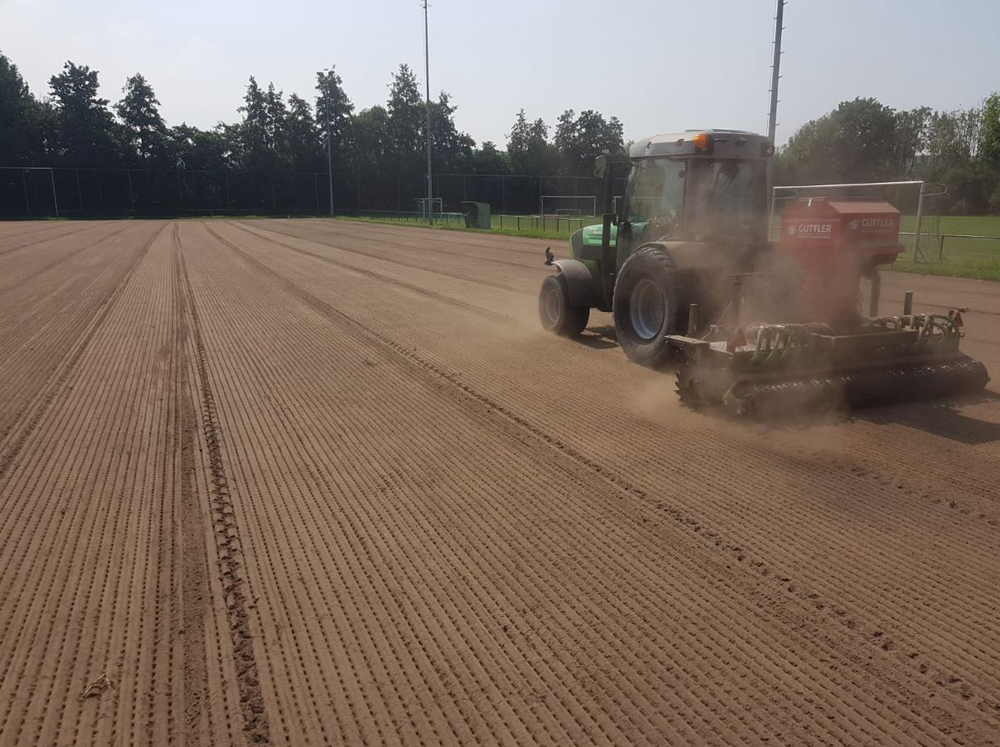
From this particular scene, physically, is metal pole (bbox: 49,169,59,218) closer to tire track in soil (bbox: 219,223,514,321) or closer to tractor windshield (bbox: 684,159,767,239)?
tire track in soil (bbox: 219,223,514,321)

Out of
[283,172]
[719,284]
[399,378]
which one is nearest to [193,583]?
[399,378]

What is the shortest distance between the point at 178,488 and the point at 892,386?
574 cm

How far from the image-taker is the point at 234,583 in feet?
13.0

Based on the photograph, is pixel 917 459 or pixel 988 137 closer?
pixel 917 459

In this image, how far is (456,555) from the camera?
4.23m

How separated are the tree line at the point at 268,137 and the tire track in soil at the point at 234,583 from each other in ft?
225

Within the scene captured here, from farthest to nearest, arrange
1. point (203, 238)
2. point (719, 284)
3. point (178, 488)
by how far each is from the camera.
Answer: point (203, 238)
point (719, 284)
point (178, 488)

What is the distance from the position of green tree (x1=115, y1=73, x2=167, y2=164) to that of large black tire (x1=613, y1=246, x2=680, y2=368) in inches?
3027

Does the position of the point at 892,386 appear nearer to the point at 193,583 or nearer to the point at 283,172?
the point at 193,583

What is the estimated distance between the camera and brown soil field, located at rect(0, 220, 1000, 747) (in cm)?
299

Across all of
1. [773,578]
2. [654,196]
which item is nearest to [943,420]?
[773,578]

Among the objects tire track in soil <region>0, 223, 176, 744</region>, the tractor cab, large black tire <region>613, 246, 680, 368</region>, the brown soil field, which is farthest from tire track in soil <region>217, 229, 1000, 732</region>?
the tractor cab

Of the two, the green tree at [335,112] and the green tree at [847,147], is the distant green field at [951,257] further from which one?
the green tree at [335,112]

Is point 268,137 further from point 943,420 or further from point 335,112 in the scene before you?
point 943,420
